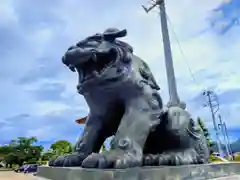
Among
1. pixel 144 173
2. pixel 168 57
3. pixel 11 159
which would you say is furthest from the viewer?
pixel 11 159

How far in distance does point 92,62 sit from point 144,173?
1.07m

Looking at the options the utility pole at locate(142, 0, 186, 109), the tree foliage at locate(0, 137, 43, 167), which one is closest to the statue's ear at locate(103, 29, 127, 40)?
the utility pole at locate(142, 0, 186, 109)

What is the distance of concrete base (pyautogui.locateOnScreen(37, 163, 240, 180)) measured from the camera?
5.29 feet

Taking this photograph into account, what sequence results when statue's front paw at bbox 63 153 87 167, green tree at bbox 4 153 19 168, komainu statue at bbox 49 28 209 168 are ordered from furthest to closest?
green tree at bbox 4 153 19 168, statue's front paw at bbox 63 153 87 167, komainu statue at bbox 49 28 209 168

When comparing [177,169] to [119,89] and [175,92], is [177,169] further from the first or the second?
[175,92]

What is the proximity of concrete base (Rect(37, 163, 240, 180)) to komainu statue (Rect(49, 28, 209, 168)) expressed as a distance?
0.18m

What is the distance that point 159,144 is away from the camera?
268 centimetres

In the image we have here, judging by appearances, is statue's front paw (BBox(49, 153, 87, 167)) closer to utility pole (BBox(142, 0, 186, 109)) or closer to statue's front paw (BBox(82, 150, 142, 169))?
statue's front paw (BBox(82, 150, 142, 169))

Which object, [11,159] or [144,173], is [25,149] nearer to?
[11,159]

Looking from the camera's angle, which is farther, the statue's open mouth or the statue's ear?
the statue's ear

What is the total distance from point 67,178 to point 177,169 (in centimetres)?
82

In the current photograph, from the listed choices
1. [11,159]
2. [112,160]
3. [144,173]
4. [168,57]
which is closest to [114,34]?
[112,160]

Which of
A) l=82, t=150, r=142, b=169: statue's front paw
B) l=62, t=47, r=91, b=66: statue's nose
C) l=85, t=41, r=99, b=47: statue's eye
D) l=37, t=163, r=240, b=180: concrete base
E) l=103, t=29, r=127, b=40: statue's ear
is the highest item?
l=103, t=29, r=127, b=40: statue's ear

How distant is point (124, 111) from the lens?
242 centimetres
